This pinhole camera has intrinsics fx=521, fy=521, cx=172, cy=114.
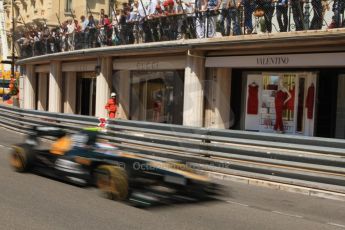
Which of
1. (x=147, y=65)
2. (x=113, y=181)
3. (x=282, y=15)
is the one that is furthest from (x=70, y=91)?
(x=113, y=181)

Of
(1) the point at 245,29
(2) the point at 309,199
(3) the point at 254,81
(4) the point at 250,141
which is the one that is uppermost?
(1) the point at 245,29

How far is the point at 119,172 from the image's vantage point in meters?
7.55

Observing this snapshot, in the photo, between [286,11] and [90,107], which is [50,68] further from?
[286,11]

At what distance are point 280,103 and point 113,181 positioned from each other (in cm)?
991

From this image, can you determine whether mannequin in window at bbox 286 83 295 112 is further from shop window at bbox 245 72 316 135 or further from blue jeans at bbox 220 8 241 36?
blue jeans at bbox 220 8 241 36

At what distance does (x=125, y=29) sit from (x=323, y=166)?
12.7 meters

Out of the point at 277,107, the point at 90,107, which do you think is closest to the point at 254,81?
the point at 277,107

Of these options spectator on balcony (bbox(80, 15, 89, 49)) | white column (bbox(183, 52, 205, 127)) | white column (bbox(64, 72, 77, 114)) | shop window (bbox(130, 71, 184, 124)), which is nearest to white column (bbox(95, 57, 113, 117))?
shop window (bbox(130, 71, 184, 124))

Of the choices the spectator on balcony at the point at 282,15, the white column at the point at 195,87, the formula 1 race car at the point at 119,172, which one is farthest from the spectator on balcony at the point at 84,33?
the formula 1 race car at the point at 119,172

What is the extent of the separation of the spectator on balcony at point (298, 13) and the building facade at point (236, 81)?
35 cm

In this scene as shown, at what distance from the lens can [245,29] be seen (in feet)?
49.2

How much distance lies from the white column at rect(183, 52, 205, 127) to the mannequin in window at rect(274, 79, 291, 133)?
244 centimetres

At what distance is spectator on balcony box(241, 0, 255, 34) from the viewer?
1486cm

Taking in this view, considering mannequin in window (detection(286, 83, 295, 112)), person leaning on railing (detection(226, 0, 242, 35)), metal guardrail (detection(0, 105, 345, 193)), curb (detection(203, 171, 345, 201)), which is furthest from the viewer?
mannequin in window (detection(286, 83, 295, 112))
